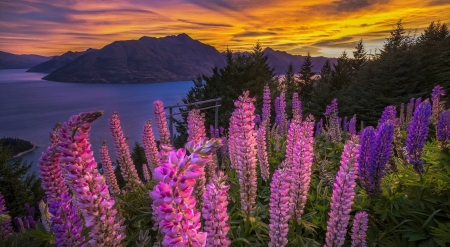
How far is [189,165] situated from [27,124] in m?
96.2

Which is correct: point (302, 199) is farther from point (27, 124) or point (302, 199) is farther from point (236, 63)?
point (27, 124)

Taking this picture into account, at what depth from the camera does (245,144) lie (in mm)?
3637

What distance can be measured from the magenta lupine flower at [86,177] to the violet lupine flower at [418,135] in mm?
5704

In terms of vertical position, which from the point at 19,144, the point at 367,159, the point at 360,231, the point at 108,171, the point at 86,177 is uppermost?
the point at 86,177

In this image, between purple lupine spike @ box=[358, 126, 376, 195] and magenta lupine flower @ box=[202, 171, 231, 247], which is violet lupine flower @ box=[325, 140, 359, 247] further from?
magenta lupine flower @ box=[202, 171, 231, 247]

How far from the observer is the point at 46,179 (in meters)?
2.79

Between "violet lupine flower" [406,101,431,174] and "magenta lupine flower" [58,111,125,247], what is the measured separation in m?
5.70

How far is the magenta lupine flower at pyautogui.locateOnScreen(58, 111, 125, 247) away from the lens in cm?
182

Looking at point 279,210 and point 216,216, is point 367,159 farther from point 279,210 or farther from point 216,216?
point 216,216

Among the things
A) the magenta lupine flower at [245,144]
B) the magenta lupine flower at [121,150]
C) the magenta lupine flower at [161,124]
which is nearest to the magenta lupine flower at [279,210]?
the magenta lupine flower at [245,144]

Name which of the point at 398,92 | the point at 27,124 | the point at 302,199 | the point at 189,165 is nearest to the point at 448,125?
the point at 302,199

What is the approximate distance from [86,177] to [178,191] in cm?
100

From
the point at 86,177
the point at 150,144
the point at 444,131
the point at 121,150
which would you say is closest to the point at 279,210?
the point at 86,177

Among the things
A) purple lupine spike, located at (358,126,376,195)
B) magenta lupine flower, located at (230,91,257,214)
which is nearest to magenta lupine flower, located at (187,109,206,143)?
magenta lupine flower, located at (230,91,257,214)
